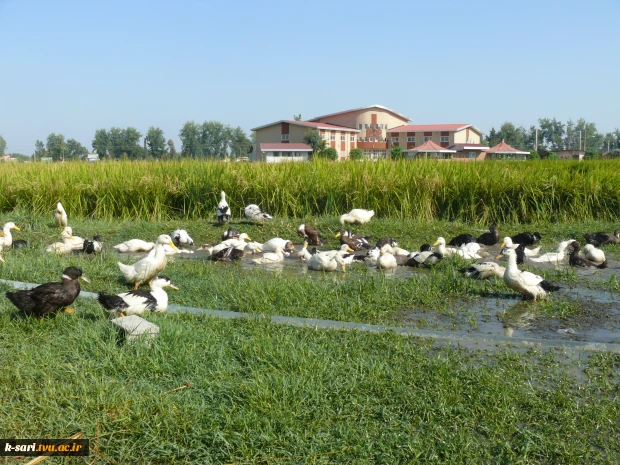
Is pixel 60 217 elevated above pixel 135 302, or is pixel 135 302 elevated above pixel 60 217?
pixel 60 217

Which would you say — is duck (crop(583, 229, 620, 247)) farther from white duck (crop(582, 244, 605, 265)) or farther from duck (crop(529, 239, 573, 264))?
white duck (crop(582, 244, 605, 265))

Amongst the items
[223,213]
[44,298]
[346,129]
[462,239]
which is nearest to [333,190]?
[223,213]

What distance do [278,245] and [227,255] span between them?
101cm

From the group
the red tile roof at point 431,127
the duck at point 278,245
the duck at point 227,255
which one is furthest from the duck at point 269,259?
the red tile roof at point 431,127

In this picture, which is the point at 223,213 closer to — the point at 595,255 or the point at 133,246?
the point at 133,246

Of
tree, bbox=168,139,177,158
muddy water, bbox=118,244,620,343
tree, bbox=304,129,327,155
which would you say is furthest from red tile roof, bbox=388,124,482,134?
muddy water, bbox=118,244,620,343

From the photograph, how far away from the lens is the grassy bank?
12.8 m

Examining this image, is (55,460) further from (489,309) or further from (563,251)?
(563,251)

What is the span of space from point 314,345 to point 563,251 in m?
6.00

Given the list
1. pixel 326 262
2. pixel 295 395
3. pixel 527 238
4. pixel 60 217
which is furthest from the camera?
pixel 60 217

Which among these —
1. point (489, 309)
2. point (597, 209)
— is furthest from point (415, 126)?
point (489, 309)

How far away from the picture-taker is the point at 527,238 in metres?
10.6

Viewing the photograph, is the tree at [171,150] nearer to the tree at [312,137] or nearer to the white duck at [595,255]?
the white duck at [595,255]

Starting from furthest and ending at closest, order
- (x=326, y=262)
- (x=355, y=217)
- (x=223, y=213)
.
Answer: (x=223, y=213) → (x=355, y=217) → (x=326, y=262)
